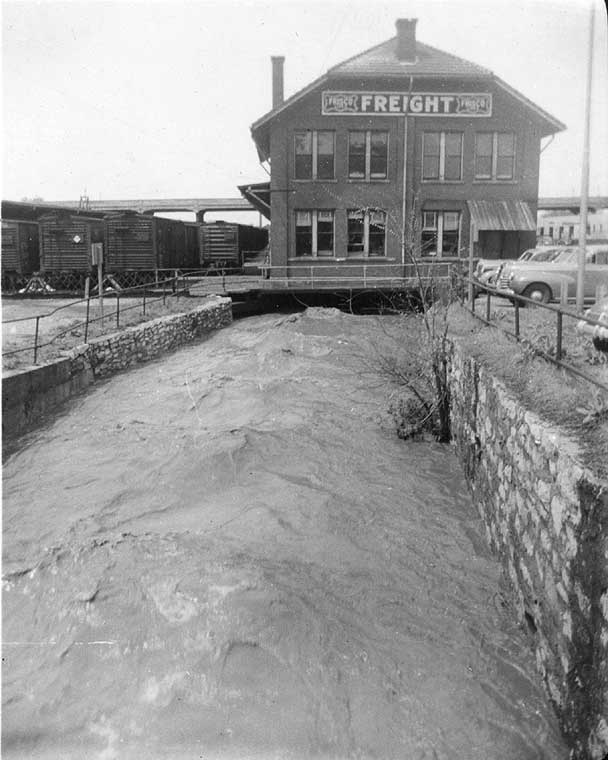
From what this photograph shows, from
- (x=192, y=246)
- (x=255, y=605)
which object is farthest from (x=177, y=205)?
(x=255, y=605)

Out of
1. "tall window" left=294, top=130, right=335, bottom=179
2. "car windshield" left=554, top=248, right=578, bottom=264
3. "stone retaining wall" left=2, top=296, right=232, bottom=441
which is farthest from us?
"tall window" left=294, top=130, right=335, bottom=179

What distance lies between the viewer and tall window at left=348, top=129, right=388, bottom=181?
99.3ft

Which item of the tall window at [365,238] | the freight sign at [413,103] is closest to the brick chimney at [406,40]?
the freight sign at [413,103]

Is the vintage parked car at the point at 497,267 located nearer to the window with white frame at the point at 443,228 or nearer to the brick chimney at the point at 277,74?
the window with white frame at the point at 443,228

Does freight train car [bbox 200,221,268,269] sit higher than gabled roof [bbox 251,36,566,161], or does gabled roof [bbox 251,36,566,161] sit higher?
gabled roof [bbox 251,36,566,161]

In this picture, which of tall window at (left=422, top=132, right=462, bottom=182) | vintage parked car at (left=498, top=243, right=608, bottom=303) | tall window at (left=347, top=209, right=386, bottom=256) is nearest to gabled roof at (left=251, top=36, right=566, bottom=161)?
tall window at (left=422, top=132, right=462, bottom=182)

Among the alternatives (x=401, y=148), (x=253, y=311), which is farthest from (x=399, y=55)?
(x=253, y=311)

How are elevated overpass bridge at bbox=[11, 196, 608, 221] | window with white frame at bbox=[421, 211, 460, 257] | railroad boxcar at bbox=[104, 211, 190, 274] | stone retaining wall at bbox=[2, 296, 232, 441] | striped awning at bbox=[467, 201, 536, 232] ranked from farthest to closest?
elevated overpass bridge at bbox=[11, 196, 608, 221], railroad boxcar at bbox=[104, 211, 190, 274], window with white frame at bbox=[421, 211, 460, 257], striped awning at bbox=[467, 201, 536, 232], stone retaining wall at bbox=[2, 296, 232, 441]

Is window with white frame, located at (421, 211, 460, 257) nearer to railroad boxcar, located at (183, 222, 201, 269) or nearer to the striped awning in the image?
the striped awning

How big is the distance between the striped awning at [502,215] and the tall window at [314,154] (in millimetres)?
5982

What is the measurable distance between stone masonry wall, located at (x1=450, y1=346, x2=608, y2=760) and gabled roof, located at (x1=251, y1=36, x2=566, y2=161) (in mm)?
23931

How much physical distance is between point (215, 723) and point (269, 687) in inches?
23.9

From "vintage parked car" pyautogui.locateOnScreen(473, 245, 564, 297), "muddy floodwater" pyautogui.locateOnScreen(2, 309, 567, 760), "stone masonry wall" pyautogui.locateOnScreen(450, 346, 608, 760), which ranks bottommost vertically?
"muddy floodwater" pyautogui.locateOnScreen(2, 309, 567, 760)

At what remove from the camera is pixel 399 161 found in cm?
3012
